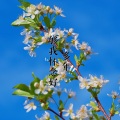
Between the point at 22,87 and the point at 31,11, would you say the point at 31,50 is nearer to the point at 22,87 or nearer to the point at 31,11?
the point at 31,11

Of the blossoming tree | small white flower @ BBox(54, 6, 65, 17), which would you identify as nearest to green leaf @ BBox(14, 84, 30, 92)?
the blossoming tree

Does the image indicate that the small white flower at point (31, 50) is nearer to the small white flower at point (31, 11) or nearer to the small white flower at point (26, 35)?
the small white flower at point (26, 35)

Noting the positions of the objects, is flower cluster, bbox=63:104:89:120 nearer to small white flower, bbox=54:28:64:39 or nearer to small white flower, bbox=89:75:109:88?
small white flower, bbox=89:75:109:88

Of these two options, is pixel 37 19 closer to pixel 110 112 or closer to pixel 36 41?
pixel 36 41

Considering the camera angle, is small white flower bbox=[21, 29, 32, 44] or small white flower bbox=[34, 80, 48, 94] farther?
small white flower bbox=[21, 29, 32, 44]

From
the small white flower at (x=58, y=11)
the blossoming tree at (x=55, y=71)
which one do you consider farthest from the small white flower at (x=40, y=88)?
the small white flower at (x=58, y=11)

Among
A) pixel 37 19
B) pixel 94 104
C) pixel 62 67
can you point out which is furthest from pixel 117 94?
pixel 37 19

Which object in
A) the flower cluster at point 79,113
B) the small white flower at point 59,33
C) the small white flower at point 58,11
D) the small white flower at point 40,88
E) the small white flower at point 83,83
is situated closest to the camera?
the small white flower at point 40,88

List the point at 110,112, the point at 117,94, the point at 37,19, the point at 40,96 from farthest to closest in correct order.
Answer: the point at 37,19 < the point at 117,94 < the point at 110,112 < the point at 40,96

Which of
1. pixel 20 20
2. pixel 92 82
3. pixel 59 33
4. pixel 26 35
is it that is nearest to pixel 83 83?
pixel 92 82

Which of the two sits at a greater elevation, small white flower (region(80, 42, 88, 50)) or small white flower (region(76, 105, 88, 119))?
small white flower (region(80, 42, 88, 50))

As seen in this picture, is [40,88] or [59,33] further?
[59,33]
